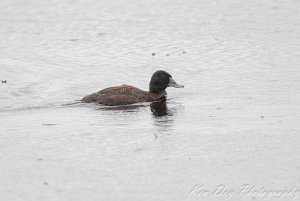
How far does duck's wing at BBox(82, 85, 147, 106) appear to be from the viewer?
17938mm

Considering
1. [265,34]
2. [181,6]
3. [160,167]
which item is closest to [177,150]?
[160,167]

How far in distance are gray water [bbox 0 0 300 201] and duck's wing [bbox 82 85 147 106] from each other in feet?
0.84

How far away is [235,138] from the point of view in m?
14.3

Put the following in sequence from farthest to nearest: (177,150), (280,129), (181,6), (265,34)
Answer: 1. (181,6)
2. (265,34)
3. (280,129)
4. (177,150)

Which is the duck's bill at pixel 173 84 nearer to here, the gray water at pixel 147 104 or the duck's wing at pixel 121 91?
the gray water at pixel 147 104

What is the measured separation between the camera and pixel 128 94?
18.1m

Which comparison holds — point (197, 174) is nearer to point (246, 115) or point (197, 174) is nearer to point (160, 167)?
point (160, 167)

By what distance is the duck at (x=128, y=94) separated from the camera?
17.9 metres

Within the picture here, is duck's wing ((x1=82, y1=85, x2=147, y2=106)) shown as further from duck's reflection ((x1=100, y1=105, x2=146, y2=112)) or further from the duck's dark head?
the duck's dark head

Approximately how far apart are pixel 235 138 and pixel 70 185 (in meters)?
3.56

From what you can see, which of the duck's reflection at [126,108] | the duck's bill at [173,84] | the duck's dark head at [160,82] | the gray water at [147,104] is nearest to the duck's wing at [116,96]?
the duck's reflection at [126,108]

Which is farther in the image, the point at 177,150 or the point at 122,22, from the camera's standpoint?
the point at 122,22

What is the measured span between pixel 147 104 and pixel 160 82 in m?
0.85

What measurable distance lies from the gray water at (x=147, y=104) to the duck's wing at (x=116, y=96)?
0.84 ft
